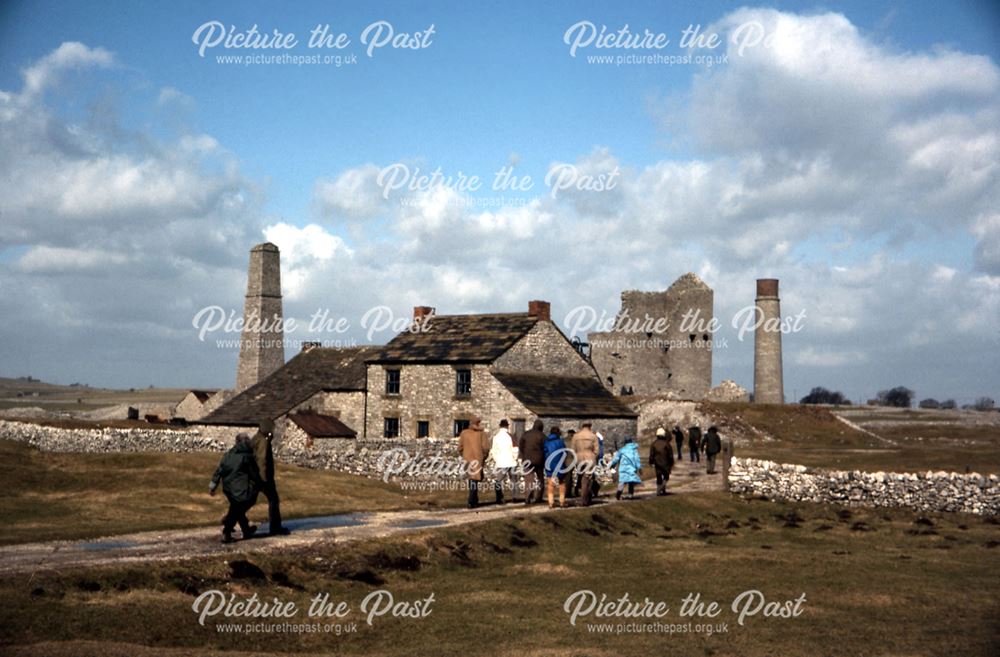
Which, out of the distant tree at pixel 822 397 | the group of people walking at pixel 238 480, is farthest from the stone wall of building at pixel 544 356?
the distant tree at pixel 822 397

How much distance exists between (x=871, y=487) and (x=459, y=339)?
2013 centimetres

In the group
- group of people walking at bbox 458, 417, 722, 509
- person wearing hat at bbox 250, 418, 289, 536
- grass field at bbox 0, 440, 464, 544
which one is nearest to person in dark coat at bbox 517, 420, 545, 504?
group of people walking at bbox 458, 417, 722, 509

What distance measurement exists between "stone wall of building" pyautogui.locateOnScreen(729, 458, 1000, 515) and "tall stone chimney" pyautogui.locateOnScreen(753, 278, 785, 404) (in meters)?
37.6

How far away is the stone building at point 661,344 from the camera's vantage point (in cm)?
7181

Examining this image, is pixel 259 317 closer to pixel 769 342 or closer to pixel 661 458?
pixel 769 342

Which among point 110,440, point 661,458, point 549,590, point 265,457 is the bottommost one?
point 549,590

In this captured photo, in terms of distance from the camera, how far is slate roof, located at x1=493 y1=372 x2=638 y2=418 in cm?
4118

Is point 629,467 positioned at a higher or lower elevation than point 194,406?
lower

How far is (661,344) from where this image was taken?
241ft

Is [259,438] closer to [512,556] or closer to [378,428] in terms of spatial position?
[512,556]

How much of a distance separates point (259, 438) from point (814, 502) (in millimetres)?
20495

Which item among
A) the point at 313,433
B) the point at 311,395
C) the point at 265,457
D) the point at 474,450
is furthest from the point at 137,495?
the point at 311,395

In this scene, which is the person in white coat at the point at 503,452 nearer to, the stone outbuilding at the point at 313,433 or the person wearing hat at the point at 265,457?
the person wearing hat at the point at 265,457

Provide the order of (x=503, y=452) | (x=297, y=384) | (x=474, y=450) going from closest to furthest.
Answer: (x=474, y=450)
(x=503, y=452)
(x=297, y=384)
